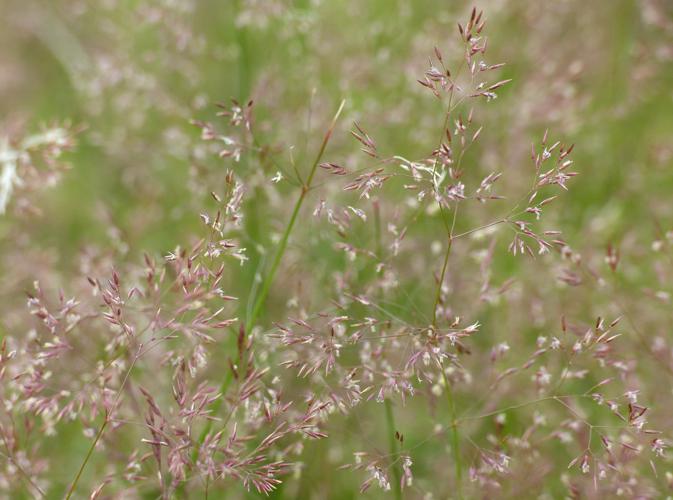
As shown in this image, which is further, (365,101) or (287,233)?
(365,101)

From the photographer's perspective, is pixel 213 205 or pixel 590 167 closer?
pixel 213 205

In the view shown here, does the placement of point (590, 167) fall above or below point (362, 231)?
below

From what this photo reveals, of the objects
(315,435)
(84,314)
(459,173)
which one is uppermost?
(459,173)

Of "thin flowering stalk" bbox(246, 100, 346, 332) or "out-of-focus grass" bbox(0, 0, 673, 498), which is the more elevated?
"thin flowering stalk" bbox(246, 100, 346, 332)

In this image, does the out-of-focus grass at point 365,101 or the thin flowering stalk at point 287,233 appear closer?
the thin flowering stalk at point 287,233

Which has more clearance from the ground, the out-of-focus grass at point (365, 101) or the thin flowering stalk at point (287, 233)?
the thin flowering stalk at point (287, 233)

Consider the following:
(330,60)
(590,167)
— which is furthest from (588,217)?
(330,60)

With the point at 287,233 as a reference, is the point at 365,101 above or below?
below

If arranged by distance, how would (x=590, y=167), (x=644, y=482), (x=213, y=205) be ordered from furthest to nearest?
(x=590, y=167), (x=213, y=205), (x=644, y=482)

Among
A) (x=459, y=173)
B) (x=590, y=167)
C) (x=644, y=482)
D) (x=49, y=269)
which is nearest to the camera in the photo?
(x=459, y=173)

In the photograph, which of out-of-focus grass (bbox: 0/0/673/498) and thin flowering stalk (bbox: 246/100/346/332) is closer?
thin flowering stalk (bbox: 246/100/346/332)

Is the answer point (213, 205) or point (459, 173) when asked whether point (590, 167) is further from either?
point (459, 173)
